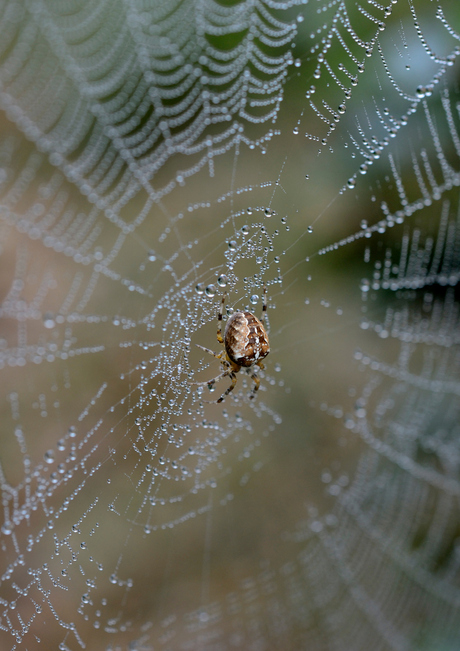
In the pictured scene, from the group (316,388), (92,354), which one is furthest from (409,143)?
(92,354)

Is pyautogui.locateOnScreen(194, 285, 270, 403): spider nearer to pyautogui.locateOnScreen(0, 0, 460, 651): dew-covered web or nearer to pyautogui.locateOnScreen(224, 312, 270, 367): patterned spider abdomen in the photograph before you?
pyautogui.locateOnScreen(224, 312, 270, 367): patterned spider abdomen

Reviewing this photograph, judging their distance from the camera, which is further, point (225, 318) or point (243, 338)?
point (225, 318)

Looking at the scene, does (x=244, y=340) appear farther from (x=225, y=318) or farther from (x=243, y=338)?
(x=225, y=318)

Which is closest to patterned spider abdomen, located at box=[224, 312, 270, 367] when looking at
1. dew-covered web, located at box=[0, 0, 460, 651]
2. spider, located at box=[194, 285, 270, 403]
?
spider, located at box=[194, 285, 270, 403]

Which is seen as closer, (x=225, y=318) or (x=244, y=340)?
(x=244, y=340)

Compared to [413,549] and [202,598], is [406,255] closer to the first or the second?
[413,549]

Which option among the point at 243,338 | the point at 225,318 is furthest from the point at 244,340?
the point at 225,318
